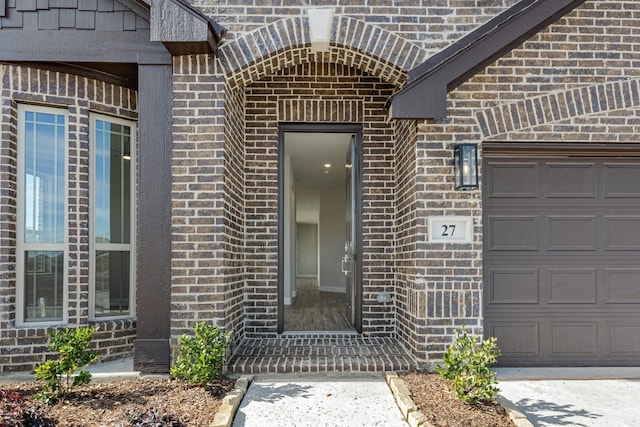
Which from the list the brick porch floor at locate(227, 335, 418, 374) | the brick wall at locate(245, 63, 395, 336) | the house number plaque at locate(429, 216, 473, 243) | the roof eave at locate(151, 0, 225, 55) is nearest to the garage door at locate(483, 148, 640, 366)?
the house number plaque at locate(429, 216, 473, 243)

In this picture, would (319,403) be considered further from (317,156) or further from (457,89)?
(317,156)

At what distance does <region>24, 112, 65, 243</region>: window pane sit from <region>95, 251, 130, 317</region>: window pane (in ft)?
1.43

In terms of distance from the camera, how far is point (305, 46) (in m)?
3.95

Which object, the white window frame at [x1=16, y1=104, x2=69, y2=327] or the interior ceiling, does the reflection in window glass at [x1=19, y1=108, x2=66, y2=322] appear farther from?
the interior ceiling

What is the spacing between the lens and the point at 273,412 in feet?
10.3

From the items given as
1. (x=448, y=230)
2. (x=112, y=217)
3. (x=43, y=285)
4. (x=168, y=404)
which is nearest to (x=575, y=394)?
(x=448, y=230)

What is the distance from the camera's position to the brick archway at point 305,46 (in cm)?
388

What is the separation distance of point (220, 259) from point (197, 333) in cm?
67

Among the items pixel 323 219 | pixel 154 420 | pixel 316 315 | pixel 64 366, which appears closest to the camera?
pixel 154 420

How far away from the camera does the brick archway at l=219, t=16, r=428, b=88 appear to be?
3.88 meters

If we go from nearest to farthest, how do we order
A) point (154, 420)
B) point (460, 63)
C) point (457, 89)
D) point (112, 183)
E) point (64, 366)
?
point (154, 420), point (64, 366), point (460, 63), point (457, 89), point (112, 183)

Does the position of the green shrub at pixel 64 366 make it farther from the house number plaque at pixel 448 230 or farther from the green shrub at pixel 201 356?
the house number plaque at pixel 448 230

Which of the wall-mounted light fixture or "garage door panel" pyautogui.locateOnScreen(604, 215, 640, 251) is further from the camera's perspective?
"garage door panel" pyautogui.locateOnScreen(604, 215, 640, 251)

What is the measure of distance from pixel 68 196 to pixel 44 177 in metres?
0.28
